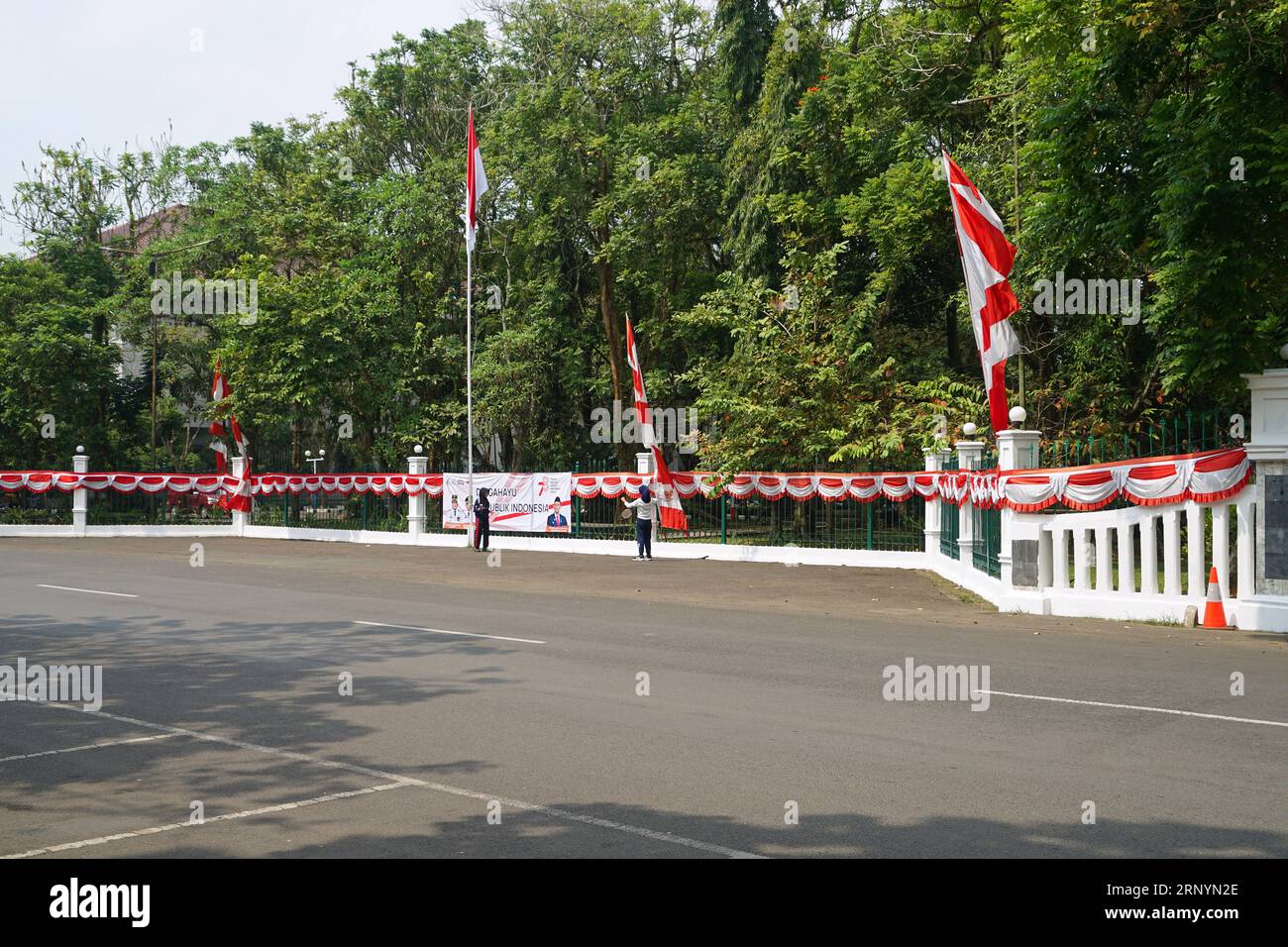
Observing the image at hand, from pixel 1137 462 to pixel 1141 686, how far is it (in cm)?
614

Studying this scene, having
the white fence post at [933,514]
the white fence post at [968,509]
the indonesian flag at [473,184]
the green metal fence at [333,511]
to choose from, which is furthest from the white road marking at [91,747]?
the green metal fence at [333,511]

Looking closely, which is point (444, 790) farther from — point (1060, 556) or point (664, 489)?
point (664, 489)

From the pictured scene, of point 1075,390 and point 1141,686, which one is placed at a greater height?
point 1075,390

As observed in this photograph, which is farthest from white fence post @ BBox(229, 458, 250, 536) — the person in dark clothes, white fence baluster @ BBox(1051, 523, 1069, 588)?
white fence baluster @ BBox(1051, 523, 1069, 588)

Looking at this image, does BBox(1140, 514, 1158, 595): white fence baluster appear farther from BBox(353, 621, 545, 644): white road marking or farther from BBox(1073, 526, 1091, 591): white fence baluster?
BBox(353, 621, 545, 644): white road marking

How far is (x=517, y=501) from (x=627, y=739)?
27.1 m

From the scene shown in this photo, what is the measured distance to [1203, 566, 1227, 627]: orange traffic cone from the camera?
50.0 ft

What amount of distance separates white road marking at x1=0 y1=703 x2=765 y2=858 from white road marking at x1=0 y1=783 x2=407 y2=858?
2 cm

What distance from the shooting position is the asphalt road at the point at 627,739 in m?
6.20
